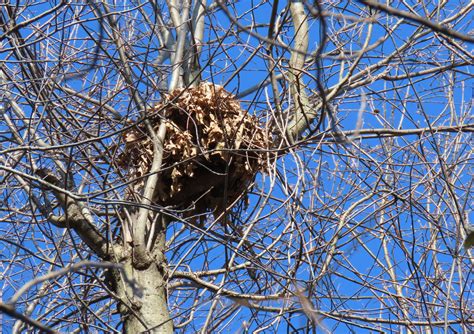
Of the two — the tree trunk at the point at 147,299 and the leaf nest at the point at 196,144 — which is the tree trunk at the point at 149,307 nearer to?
the tree trunk at the point at 147,299

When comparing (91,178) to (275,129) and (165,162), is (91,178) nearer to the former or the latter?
(165,162)

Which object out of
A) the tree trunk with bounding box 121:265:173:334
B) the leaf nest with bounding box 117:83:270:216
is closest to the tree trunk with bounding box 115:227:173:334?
the tree trunk with bounding box 121:265:173:334

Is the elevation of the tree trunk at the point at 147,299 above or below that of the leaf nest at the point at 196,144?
below

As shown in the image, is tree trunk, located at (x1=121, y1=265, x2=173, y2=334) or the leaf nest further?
the leaf nest

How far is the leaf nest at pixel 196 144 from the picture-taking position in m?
4.54

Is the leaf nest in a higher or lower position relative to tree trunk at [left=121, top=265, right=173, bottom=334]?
higher

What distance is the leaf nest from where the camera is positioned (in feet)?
14.9

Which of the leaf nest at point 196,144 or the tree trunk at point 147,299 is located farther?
the leaf nest at point 196,144

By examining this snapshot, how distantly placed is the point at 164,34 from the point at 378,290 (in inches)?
108

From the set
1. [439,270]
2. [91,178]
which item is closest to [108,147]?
[91,178]

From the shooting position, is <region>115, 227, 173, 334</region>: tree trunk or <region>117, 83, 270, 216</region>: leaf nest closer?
<region>115, 227, 173, 334</region>: tree trunk

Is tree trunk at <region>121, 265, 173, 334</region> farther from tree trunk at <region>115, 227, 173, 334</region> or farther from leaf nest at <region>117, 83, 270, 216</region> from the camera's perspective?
leaf nest at <region>117, 83, 270, 216</region>

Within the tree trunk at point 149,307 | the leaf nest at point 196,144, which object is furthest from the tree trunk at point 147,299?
the leaf nest at point 196,144

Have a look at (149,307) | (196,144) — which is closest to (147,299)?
(149,307)
